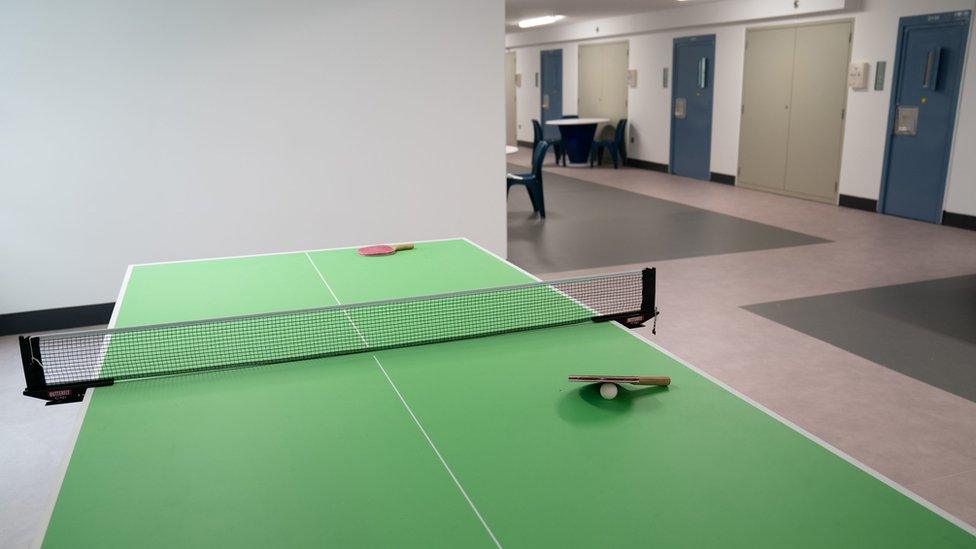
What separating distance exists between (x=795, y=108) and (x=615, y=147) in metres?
4.25

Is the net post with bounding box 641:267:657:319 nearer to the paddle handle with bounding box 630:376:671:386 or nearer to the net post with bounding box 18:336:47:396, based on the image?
the paddle handle with bounding box 630:376:671:386

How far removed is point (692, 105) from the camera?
12633mm

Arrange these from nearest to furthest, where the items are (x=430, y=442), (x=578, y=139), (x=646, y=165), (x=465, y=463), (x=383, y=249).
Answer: (x=465, y=463), (x=430, y=442), (x=383, y=249), (x=646, y=165), (x=578, y=139)

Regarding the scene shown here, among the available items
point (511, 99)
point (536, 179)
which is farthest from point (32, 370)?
point (511, 99)

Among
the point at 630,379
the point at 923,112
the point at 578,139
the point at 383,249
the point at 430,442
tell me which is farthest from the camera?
the point at 578,139

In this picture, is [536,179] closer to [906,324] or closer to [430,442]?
[906,324]

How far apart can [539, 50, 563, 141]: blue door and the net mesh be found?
48.1 feet

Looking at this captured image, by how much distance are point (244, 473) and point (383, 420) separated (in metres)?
0.40

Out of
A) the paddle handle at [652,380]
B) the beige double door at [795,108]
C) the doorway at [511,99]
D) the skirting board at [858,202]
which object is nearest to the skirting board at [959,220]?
the skirting board at [858,202]

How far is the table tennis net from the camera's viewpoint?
96.2 inches

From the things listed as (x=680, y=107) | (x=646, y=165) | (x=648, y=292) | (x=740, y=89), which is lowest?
(x=646, y=165)

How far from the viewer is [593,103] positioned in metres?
15.8

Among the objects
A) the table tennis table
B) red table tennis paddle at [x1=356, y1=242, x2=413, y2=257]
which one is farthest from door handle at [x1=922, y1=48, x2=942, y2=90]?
the table tennis table

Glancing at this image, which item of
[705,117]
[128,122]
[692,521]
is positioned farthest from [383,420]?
[705,117]
